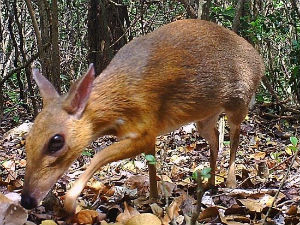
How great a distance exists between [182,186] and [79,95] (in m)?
1.71

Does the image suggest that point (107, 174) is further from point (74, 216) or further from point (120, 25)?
point (120, 25)

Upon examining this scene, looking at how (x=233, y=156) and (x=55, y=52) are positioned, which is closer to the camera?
(x=55, y=52)

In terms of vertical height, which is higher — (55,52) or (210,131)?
(55,52)

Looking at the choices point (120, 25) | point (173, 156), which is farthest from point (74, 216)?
point (120, 25)

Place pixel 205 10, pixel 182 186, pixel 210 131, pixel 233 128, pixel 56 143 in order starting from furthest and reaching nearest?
pixel 205 10 → pixel 210 131 → pixel 233 128 → pixel 182 186 → pixel 56 143

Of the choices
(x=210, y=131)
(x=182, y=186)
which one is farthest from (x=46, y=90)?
(x=210, y=131)

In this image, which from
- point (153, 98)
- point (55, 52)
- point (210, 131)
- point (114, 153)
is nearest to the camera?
point (114, 153)

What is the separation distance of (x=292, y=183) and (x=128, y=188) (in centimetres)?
155

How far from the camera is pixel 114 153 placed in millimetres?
4230

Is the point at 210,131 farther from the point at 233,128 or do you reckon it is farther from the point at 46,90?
the point at 46,90

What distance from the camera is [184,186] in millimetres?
5309

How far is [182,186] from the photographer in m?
5.32

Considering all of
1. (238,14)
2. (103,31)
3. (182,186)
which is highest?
(238,14)

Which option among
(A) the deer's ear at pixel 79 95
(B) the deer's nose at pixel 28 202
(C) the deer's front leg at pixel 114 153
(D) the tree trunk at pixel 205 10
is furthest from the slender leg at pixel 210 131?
(D) the tree trunk at pixel 205 10
